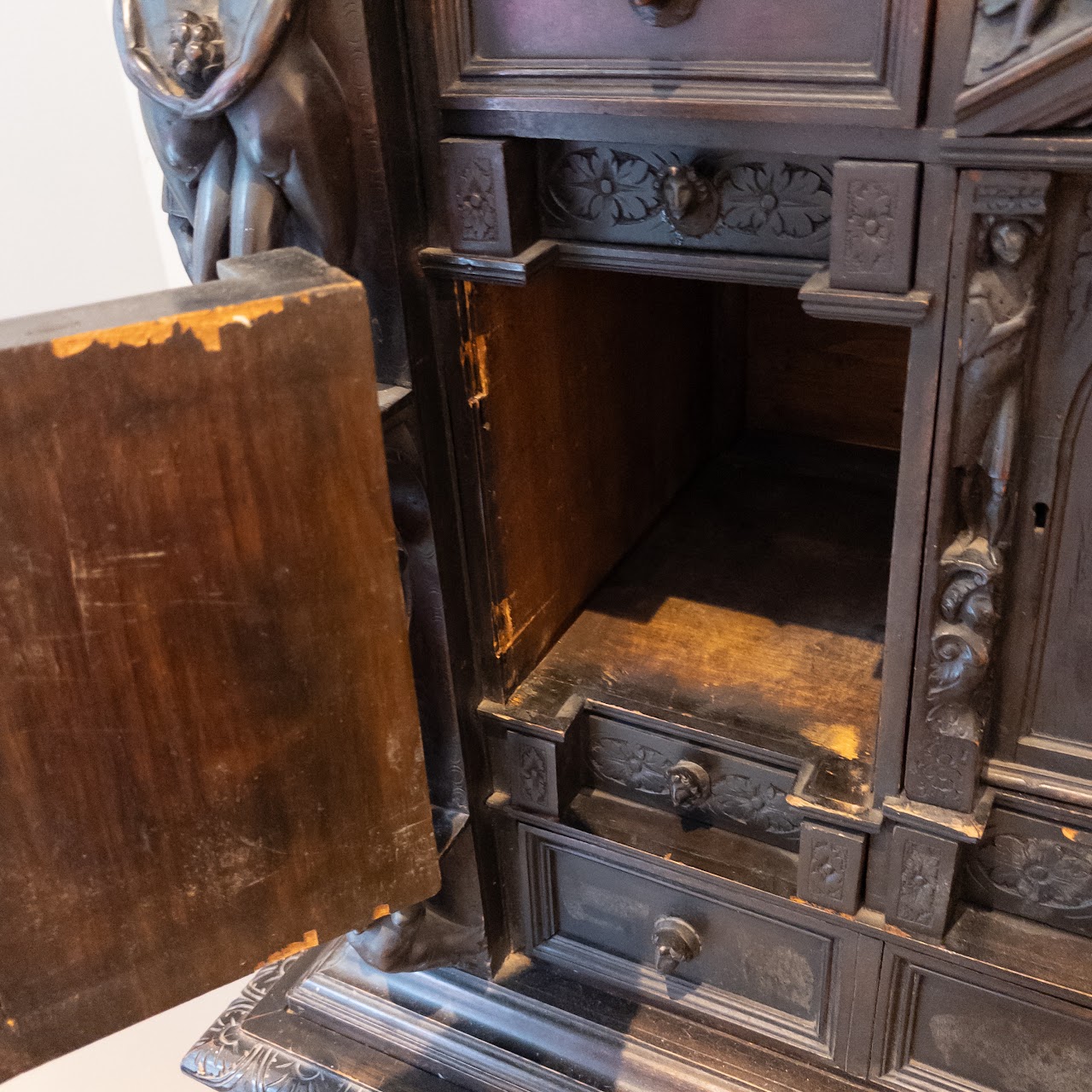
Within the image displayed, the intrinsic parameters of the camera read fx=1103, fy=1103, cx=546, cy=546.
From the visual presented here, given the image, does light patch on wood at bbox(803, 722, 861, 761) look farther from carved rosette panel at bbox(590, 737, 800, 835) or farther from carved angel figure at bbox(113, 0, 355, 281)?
carved angel figure at bbox(113, 0, 355, 281)

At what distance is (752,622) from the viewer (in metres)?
1.45

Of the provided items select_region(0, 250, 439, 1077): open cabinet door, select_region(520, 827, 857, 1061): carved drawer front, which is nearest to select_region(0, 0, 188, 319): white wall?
select_region(0, 250, 439, 1077): open cabinet door

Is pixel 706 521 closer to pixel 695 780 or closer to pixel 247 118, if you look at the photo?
pixel 695 780

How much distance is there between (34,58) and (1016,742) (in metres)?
1.53

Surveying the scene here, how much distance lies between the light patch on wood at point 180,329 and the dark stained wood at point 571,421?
0.47 metres

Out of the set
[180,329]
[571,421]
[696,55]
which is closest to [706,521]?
[571,421]

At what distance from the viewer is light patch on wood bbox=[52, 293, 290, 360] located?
650mm

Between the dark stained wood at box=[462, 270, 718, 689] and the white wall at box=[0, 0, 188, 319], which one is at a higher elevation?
the white wall at box=[0, 0, 188, 319]

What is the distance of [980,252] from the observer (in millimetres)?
861

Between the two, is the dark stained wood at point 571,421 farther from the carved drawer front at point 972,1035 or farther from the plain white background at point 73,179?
the plain white background at point 73,179

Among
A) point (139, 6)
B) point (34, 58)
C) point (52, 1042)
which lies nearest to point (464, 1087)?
point (52, 1042)

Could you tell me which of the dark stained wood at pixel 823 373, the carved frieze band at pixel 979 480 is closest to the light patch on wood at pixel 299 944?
the carved frieze band at pixel 979 480

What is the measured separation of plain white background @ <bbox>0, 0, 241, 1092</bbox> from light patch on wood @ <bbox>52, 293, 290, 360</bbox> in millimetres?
1033

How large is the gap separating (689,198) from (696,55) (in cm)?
12
